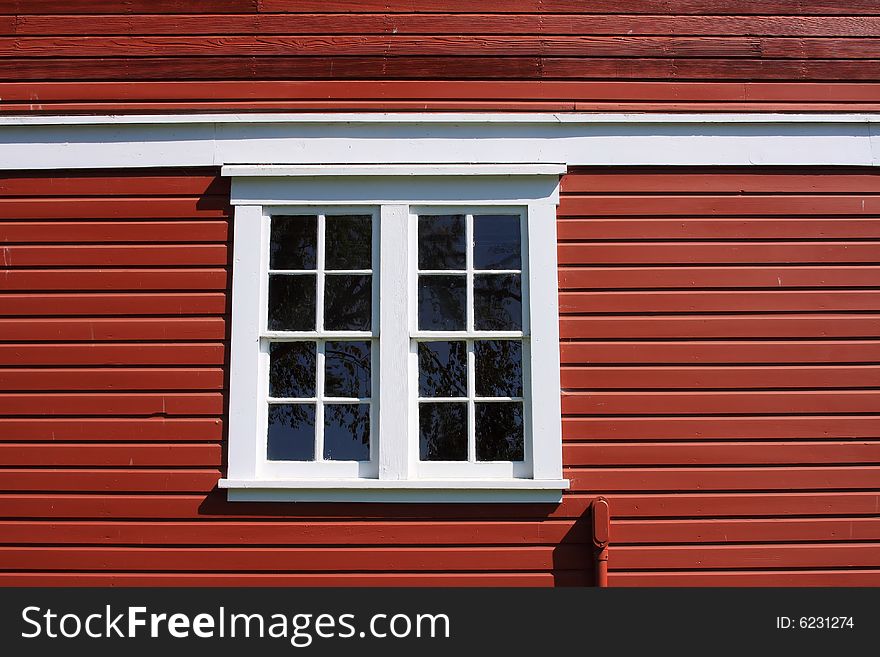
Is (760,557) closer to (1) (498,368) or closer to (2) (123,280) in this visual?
(1) (498,368)

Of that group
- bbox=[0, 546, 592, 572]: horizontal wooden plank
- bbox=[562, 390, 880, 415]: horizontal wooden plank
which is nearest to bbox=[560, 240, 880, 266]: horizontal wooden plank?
bbox=[562, 390, 880, 415]: horizontal wooden plank

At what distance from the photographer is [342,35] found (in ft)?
14.3

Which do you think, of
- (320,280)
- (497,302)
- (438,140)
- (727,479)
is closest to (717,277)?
(727,479)

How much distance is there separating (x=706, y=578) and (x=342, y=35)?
3.66 metres

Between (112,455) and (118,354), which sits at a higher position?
(118,354)

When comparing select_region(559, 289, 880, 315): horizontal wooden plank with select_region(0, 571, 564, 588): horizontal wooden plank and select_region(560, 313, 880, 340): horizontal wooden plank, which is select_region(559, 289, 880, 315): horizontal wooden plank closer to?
select_region(560, 313, 880, 340): horizontal wooden plank

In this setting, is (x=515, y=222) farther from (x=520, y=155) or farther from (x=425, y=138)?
(x=425, y=138)

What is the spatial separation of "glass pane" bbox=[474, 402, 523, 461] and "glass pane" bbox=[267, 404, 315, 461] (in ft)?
3.03

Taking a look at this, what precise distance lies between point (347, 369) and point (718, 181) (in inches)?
92.9

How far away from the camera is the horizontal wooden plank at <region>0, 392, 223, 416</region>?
4.01m

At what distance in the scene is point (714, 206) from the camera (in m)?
4.19

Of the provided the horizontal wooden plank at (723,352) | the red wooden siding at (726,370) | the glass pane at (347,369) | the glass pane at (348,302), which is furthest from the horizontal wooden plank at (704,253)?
the glass pane at (347,369)

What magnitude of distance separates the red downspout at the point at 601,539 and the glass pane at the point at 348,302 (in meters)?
1.60
